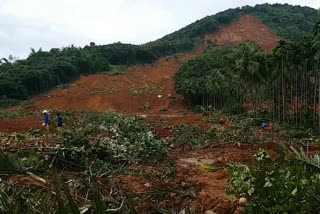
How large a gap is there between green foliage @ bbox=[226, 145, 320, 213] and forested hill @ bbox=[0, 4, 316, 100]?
128 ft

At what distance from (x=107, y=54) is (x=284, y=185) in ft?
192

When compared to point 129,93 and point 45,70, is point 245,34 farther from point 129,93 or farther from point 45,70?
point 45,70

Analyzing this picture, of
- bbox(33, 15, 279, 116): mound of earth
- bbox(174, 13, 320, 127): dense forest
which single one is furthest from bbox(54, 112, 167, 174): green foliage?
bbox(33, 15, 279, 116): mound of earth

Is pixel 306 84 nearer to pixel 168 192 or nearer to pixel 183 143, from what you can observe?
pixel 183 143

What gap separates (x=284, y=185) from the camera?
393 centimetres

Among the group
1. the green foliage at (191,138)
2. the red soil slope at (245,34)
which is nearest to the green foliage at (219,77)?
the green foliage at (191,138)

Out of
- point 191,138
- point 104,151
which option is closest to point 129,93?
point 191,138

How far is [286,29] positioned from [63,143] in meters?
73.6

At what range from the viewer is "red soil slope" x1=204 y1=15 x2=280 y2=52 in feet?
236

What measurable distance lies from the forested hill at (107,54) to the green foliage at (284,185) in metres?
39.0

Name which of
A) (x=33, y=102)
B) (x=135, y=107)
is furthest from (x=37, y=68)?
(x=135, y=107)

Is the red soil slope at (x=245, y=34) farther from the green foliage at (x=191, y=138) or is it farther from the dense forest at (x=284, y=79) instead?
the green foliage at (x=191, y=138)

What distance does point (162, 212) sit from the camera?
5.36 meters

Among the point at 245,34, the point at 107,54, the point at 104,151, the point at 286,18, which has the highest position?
the point at 286,18
